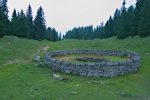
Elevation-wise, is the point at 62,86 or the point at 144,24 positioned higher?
the point at 144,24

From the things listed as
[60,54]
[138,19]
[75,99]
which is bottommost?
[75,99]

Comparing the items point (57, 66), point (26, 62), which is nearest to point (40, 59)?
point (26, 62)

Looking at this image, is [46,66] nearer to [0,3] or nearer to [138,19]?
[138,19]

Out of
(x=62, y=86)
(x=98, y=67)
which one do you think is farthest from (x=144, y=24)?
(x=62, y=86)

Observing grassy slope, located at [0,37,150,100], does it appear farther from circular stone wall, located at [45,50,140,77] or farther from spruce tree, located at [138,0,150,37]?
spruce tree, located at [138,0,150,37]

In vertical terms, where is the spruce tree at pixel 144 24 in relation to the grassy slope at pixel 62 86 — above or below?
above

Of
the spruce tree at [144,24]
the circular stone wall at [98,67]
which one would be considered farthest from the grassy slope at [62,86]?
the spruce tree at [144,24]

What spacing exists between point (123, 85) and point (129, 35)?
55796 millimetres

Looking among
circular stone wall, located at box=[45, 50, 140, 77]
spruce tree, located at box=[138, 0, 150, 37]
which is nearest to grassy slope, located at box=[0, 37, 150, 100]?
circular stone wall, located at box=[45, 50, 140, 77]

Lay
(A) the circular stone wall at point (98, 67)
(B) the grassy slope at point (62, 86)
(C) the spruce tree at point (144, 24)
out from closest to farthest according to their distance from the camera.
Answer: (B) the grassy slope at point (62, 86) < (A) the circular stone wall at point (98, 67) < (C) the spruce tree at point (144, 24)

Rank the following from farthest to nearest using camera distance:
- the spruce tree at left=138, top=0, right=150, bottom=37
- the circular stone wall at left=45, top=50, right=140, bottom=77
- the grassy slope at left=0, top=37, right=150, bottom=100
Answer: the spruce tree at left=138, top=0, right=150, bottom=37
the circular stone wall at left=45, top=50, right=140, bottom=77
the grassy slope at left=0, top=37, right=150, bottom=100

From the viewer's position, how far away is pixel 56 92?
35.5 meters

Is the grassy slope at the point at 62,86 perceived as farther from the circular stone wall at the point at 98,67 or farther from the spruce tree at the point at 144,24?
the spruce tree at the point at 144,24

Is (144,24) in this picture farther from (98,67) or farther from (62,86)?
(62,86)
